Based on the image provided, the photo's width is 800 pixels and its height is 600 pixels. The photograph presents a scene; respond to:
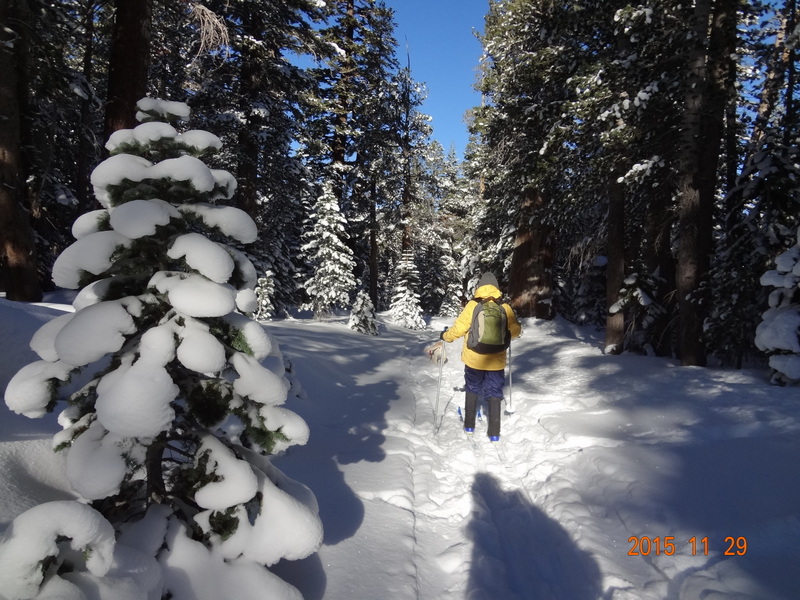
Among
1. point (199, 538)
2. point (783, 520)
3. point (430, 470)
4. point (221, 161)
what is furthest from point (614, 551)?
point (221, 161)

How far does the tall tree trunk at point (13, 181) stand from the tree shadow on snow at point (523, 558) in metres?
7.54

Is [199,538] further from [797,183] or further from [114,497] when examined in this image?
[797,183]

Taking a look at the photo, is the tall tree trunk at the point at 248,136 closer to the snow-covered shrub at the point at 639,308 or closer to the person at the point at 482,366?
the person at the point at 482,366

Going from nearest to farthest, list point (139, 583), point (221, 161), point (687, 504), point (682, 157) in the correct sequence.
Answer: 1. point (139, 583)
2. point (687, 504)
3. point (682, 157)
4. point (221, 161)

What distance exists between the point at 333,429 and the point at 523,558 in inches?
120

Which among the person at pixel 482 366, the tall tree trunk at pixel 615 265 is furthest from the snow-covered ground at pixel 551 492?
the tall tree trunk at pixel 615 265

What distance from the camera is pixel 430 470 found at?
4.76 meters

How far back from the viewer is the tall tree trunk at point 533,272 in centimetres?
1460

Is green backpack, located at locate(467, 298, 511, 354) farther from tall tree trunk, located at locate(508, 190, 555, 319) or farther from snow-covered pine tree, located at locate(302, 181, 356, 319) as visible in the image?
snow-covered pine tree, located at locate(302, 181, 356, 319)

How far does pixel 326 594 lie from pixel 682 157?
27.8ft

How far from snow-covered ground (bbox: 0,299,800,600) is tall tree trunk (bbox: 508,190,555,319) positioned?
26.1 feet

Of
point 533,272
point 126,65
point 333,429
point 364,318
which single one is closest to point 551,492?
point 333,429

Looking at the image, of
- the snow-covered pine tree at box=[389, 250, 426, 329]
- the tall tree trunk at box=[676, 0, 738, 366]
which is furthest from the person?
the snow-covered pine tree at box=[389, 250, 426, 329]

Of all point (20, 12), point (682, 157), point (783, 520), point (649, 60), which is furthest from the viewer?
point (649, 60)
